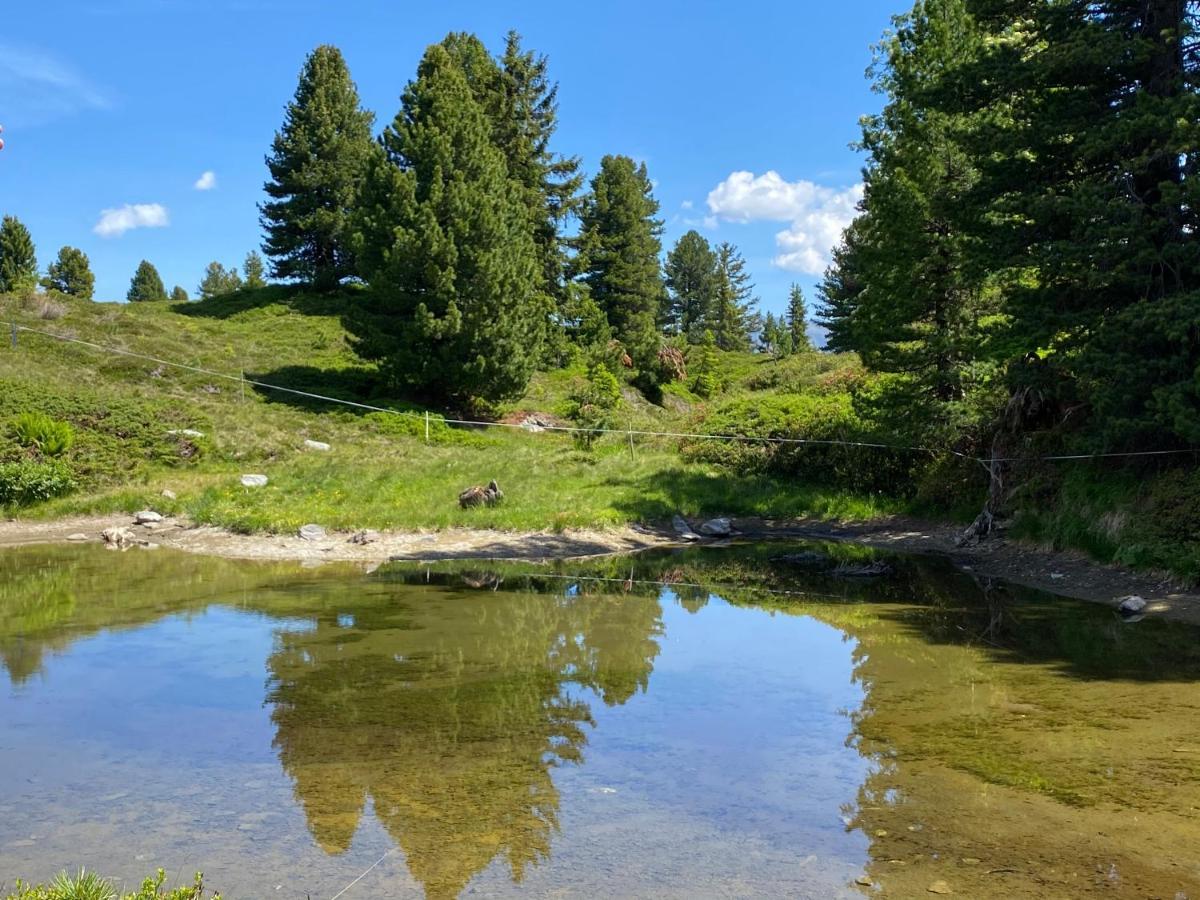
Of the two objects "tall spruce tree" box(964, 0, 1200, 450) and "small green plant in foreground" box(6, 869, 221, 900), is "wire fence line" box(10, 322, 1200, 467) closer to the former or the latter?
"tall spruce tree" box(964, 0, 1200, 450)

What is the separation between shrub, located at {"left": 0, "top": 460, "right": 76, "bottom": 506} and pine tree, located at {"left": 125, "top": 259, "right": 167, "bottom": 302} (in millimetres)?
89130

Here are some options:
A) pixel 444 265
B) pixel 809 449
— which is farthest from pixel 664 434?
pixel 444 265

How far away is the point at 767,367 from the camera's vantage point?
51.0 metres

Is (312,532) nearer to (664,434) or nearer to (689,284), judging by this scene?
(664,434)

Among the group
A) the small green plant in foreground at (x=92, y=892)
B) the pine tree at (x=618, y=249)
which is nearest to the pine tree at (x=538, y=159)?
the pine tree at (x=618, y=249)

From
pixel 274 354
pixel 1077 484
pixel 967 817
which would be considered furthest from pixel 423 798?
pixel 274 354

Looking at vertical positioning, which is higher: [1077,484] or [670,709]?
[1077,484]

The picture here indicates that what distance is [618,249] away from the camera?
57.2 metres

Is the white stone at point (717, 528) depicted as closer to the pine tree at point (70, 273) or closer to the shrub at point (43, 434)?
the shrub at point (43, 434)

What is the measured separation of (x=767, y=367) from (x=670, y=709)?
147 ft

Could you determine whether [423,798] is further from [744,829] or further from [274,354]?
[274,354]

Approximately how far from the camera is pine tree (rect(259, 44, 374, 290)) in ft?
160

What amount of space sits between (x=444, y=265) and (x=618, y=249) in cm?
2723

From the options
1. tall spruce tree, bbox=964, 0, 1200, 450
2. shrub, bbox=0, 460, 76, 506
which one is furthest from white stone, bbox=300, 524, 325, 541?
tall spruce tree, bbox=964, 0, 1200, 450
